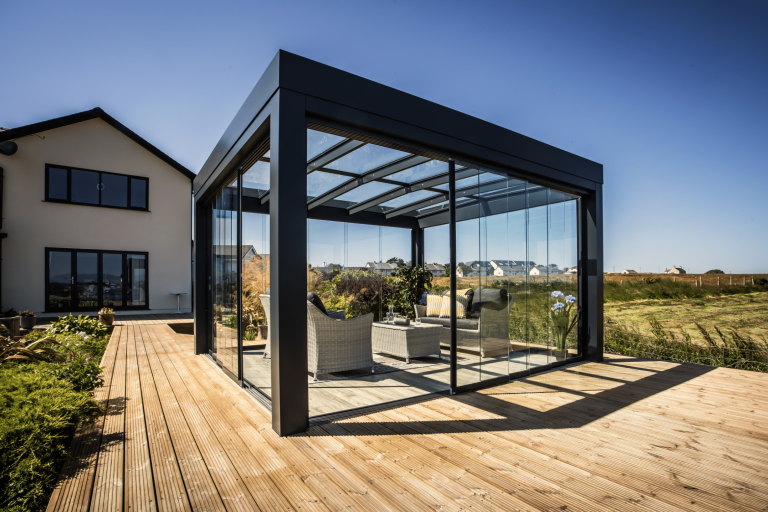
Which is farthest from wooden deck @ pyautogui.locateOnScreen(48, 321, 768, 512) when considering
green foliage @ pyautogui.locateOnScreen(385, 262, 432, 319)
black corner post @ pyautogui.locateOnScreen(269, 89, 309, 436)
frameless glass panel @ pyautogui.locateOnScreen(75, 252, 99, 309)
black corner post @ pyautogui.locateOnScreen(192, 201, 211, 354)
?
frameless glass panel @ pyautogui.locateOnScreen(75, 252, 99, 309)

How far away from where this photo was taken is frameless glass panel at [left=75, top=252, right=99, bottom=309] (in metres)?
11.9

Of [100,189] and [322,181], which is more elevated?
[100,189]

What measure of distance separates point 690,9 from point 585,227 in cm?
631

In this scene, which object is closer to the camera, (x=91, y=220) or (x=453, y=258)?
(x=453, y=258)

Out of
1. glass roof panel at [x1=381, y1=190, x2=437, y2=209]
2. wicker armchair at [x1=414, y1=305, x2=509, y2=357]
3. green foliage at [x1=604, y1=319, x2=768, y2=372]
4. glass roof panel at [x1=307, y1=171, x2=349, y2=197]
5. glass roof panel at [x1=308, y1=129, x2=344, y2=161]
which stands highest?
glass roof panel at [x1=308, y1=129, x2=344, y2=161]

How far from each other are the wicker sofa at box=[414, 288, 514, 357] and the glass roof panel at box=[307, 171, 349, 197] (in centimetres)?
303

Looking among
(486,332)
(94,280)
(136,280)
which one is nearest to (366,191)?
(486,332)

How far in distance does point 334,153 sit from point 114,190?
11276 millimetres

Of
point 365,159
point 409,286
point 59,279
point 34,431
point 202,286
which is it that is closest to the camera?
point 34,431

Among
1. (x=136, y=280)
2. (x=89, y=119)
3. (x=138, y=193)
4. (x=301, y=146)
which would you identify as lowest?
(x=136, y=280)

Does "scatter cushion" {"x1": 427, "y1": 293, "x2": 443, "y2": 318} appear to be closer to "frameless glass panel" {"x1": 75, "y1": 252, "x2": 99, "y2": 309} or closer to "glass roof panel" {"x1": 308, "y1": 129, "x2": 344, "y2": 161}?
"glass roof panel" {"x1": 308, "y1": 129, "x2": 344, "y2": 161}

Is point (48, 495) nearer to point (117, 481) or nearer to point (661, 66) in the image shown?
point (117, 481)

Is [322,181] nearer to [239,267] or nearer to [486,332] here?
[239,267]

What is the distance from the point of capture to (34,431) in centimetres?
245
